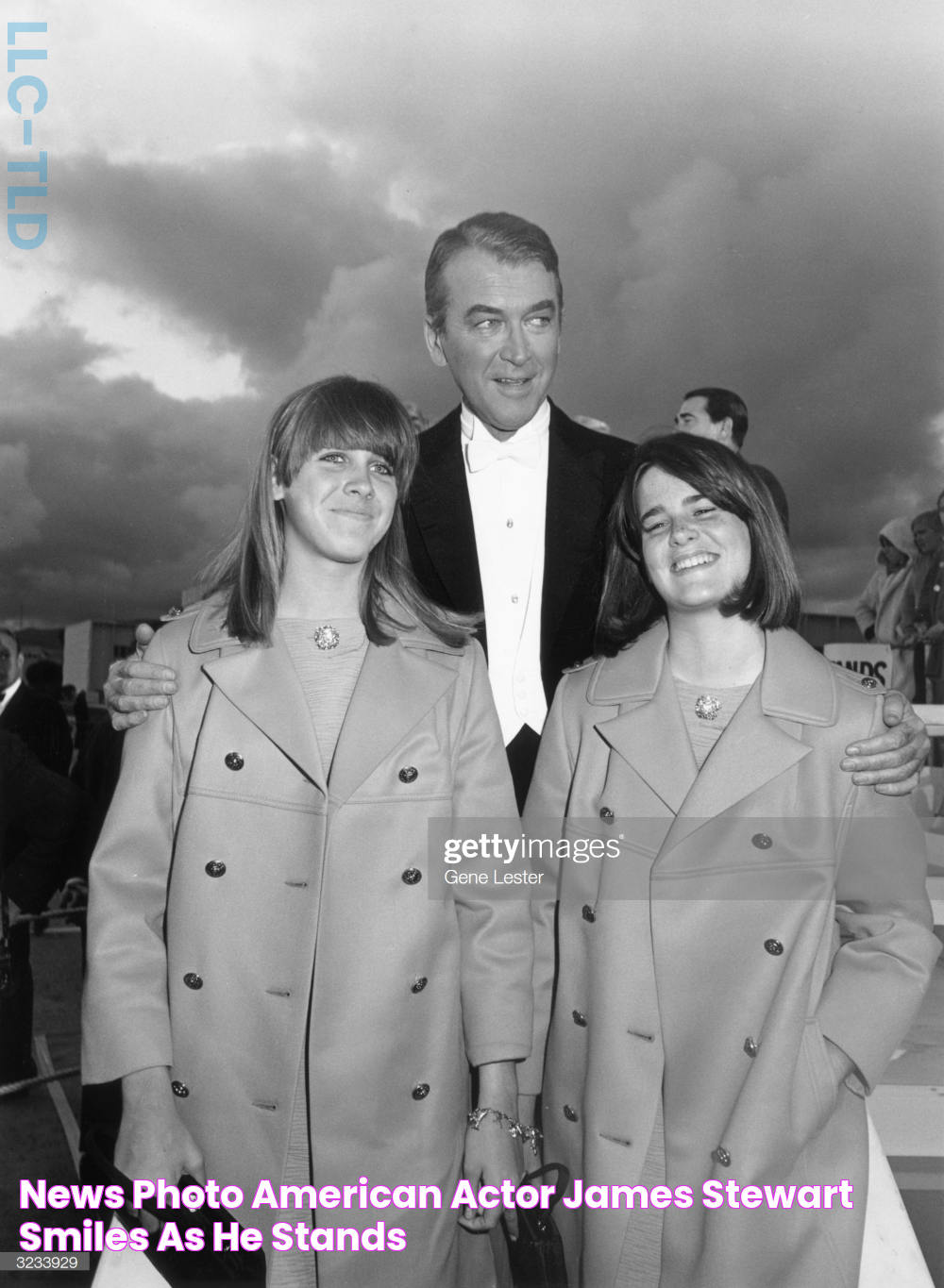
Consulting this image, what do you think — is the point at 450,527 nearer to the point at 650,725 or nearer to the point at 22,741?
the point at 650,725

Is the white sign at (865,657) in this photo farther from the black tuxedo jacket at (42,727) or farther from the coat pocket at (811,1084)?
the black tuxedo jacket at (42,727)

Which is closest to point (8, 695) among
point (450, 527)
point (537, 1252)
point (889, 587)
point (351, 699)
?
point (450, 527)

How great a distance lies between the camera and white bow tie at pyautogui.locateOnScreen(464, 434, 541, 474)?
2.51 m

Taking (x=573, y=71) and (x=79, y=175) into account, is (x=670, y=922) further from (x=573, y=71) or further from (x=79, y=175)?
(x=79, y=175)

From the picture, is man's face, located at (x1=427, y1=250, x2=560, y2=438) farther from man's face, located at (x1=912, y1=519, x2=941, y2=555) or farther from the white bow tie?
man's face, located at (x1=912, y1=519, x2=941, y2=555)

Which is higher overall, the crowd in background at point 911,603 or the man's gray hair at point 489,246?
the man's gray hair at point 489,246

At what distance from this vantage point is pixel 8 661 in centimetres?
297

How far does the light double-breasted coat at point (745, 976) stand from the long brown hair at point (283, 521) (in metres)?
0.52

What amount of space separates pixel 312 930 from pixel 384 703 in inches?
16.9

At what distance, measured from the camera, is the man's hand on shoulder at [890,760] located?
1816mm

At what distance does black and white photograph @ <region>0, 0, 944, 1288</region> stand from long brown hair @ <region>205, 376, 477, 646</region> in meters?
0.01

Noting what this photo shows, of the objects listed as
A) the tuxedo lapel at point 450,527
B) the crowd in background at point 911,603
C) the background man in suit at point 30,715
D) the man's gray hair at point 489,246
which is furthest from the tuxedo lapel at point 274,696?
the crowd in background at point 911,603

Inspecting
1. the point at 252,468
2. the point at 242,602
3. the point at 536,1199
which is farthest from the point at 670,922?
the point at 252,468

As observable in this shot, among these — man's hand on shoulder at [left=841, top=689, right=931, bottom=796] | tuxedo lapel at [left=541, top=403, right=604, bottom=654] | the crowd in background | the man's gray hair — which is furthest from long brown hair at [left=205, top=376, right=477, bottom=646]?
the crowd in background
